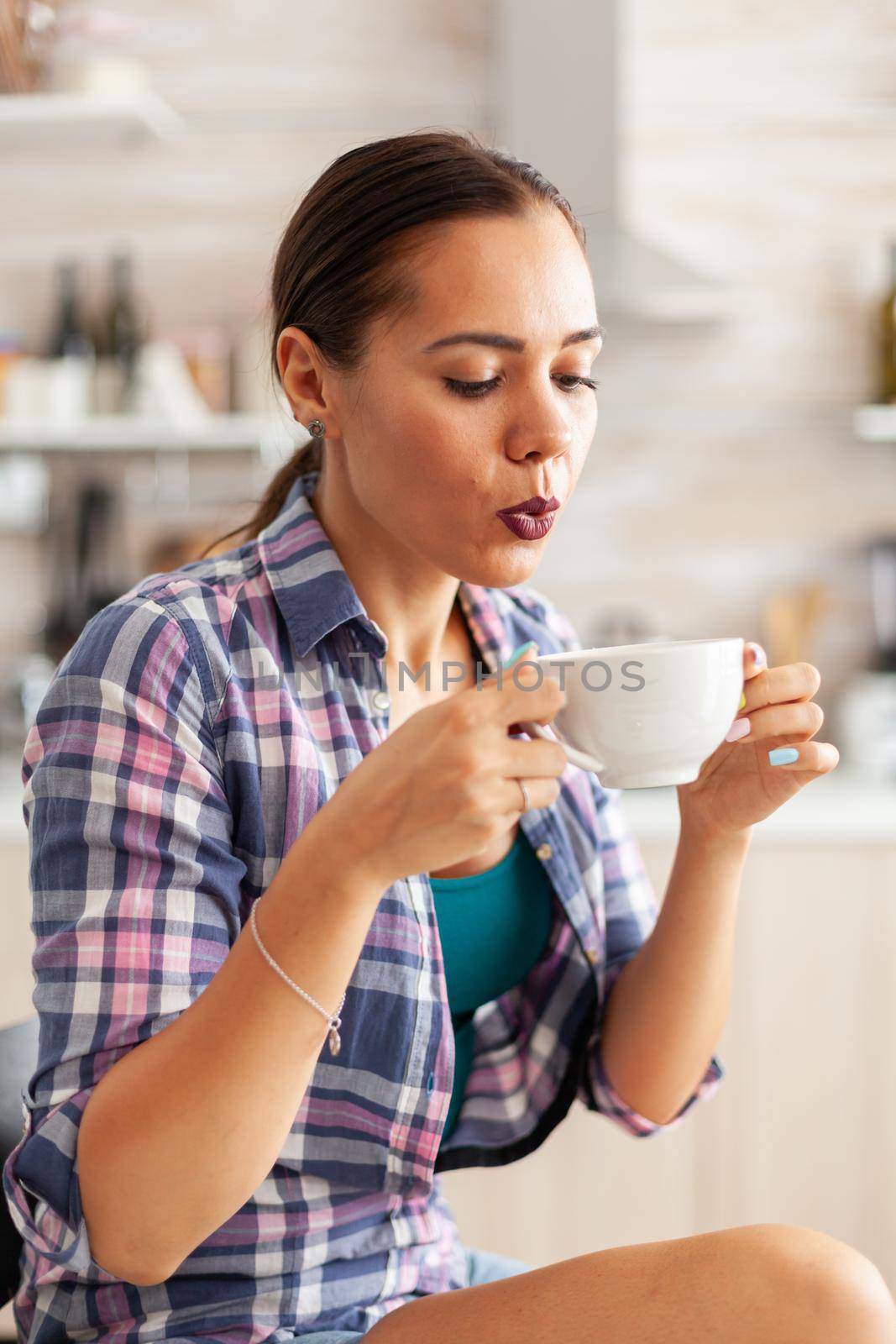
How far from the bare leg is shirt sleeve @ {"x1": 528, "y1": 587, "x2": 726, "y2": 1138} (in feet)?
0.90

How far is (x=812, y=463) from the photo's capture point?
8.13ft

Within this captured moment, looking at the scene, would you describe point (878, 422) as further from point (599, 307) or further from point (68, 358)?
point (68, 358)

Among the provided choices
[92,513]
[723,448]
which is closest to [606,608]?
[723,448]

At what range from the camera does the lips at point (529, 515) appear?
0.86 m

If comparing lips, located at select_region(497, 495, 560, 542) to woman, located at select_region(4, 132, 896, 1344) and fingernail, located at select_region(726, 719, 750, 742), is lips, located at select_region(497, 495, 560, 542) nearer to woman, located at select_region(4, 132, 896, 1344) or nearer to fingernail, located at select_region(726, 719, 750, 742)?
woman, located at select_region(4, 132, 896, 1344)

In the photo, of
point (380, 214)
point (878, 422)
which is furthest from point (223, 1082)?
point (878, 422)

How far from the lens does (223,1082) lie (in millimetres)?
697

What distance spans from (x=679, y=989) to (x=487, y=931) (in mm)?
156

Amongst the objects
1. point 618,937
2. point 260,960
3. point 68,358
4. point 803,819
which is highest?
point 68,358

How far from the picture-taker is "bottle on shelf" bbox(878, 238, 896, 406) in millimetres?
2338

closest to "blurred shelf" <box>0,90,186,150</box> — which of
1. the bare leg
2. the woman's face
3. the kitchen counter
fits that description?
the kitchen counter

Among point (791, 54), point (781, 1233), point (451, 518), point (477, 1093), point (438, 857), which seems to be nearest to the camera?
point (438, 857)

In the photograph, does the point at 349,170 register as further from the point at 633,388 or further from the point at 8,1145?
the point at 633,388

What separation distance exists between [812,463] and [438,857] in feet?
6.60
